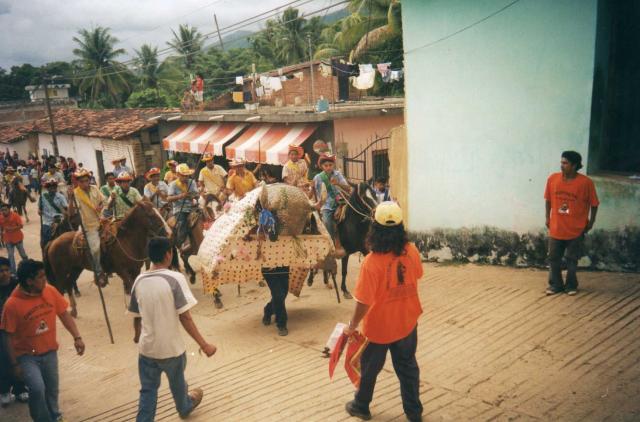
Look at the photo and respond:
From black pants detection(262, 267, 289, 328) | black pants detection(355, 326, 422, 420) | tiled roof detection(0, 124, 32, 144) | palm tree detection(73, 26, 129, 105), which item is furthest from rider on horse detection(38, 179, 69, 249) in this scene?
palm tree detection(73, 26, 129, 105)

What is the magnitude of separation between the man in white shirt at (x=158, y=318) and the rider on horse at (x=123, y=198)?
17.5 ft

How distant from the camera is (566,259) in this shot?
682cm

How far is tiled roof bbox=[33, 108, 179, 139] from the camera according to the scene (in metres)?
23.7

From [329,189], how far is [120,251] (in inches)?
145

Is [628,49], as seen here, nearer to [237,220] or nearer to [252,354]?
[237,220]

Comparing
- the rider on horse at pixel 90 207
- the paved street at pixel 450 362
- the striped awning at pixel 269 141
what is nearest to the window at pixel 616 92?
the paved street at pixel 450 362

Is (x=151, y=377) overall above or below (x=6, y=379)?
above

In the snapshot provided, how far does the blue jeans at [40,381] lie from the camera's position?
15.7 feet

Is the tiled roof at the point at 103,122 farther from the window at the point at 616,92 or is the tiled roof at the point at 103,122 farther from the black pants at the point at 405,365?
the black pants at the point at 405,365

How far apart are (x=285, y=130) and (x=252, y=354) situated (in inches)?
448

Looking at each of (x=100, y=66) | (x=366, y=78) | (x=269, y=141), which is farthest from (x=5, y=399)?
(x=100, y=66)

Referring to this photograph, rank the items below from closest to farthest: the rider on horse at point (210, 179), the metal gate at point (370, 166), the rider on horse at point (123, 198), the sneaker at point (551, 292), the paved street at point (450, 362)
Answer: the paved street at point (450, 362), the sneaker at point (551, 292), the rider on horse at point (123, 198), the rider on horse at point (210, 179), the metal gate at point (370, 166)

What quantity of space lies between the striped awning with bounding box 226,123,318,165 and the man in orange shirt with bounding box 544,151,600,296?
9.75 meters

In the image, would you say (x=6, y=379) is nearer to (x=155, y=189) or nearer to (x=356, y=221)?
(x=356, y=221)
